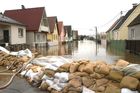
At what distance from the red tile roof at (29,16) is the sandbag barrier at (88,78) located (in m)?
30.5

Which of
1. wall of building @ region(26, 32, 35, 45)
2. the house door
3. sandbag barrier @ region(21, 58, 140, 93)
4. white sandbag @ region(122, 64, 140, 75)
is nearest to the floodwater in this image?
the house door

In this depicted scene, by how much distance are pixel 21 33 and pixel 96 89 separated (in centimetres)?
3018

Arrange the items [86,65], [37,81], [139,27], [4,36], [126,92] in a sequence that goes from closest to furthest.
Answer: [126,92], [86,65], [37,81], [139,27], [4,36]

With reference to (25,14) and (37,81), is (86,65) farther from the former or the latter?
(25,14)

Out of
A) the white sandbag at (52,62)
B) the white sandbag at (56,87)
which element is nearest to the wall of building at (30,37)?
the white sandbag at (52,62)

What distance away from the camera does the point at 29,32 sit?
133ft

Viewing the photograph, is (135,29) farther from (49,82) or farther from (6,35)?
(49,82)

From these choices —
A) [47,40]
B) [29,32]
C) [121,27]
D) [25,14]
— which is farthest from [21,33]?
[121,27]

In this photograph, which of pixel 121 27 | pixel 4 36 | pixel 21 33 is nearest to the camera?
pixel 4 36

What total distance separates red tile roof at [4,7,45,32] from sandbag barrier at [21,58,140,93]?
3047cm

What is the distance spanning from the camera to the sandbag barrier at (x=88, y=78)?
748 cm

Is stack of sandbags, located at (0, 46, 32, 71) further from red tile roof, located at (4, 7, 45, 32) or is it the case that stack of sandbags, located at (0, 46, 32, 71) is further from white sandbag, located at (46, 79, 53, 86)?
red tile roof, located at (4, 7, 45, 32)

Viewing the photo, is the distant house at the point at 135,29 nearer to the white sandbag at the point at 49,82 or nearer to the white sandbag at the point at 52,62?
the white sandbag at the point at 52,62

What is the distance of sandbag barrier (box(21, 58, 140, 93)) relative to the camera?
7.48 m
